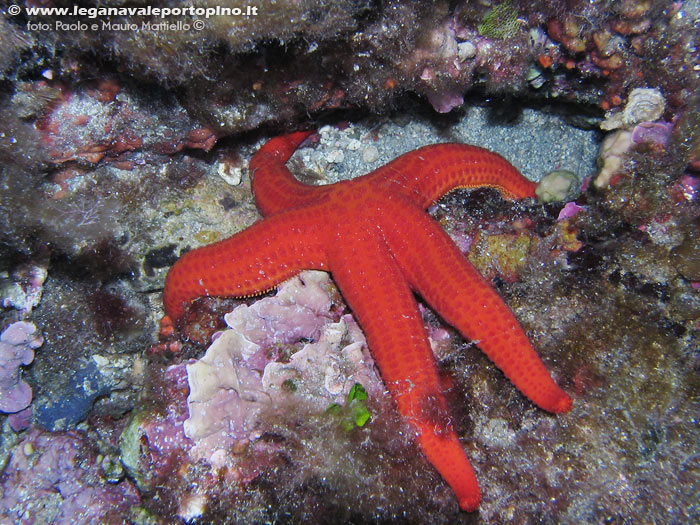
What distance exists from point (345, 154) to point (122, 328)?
3.47m

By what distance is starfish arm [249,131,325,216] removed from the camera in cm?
436

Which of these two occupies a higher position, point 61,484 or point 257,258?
point 257,258

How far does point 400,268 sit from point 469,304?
731 mm

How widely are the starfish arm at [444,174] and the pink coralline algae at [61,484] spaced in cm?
437

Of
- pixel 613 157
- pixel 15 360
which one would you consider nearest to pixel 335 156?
pixel 613 157

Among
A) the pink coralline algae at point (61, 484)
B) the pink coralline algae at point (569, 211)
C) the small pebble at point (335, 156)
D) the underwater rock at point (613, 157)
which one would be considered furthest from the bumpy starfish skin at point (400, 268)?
the pink coralline algae at point (61, 484)

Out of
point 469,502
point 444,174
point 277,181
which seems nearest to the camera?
point 469,502

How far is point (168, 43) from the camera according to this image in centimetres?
312

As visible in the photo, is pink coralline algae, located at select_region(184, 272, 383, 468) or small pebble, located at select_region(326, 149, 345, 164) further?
small pebble, located at select_region(326, 149, 345, 164)

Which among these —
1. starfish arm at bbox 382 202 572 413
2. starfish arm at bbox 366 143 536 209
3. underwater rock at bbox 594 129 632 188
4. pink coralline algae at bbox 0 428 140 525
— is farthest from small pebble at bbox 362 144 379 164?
pink coralline algae at bbox 0 428 140 525

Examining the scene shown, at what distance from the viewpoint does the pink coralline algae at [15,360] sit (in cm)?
460

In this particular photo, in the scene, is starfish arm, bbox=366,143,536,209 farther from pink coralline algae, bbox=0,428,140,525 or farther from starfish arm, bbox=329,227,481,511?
pink coralline algae, bbox=0,428,140,525

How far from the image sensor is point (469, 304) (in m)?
3.57

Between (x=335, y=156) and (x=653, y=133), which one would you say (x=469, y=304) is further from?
(x=335, y=156)
